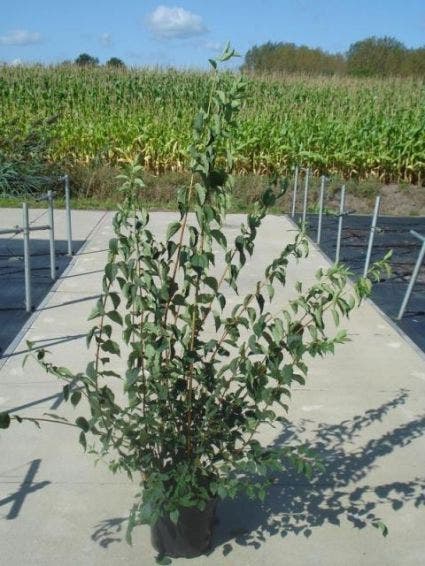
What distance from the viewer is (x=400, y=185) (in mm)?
14562

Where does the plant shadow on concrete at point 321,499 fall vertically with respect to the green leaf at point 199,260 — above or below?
below

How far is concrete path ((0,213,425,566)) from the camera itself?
2.96 meters

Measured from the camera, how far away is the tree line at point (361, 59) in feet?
159

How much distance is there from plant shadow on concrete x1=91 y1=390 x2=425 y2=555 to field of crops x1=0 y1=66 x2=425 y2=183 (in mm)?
8950

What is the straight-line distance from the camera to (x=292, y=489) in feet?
11.3

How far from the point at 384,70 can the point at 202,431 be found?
51.3 meters

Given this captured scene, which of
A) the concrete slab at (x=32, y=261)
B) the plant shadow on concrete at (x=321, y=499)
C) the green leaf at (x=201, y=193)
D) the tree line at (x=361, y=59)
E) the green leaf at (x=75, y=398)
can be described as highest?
the tree line at (x=361, y=59)

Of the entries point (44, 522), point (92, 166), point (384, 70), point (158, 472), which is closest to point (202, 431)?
point (158, 472)

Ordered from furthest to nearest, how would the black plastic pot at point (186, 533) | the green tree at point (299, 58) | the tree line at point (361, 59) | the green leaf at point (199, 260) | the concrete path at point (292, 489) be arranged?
1. the green tree at point (299, 58)
2. the tree line at point (361, 59)
3. the concrete path at point (292, 489)
4. the black plastic pot at point (186, 533)
5. the green leaf at point (199, 260)

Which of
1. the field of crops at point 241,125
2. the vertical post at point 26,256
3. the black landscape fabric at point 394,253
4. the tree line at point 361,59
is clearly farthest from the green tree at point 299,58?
the vertical post at point 26,256

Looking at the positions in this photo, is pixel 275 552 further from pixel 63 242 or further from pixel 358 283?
pixel 63 242

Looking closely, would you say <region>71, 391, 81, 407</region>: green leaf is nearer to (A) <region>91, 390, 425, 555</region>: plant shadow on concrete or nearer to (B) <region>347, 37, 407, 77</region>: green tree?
(A) <region>91, 390, 425, 555</region>: plant shadow on concrete

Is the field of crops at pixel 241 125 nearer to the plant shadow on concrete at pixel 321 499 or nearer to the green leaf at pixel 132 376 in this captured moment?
the plant shadow on concrete at pixel 321 499

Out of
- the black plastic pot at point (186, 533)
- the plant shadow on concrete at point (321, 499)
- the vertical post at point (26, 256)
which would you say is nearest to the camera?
the black plastic pot at point (186, 533)
